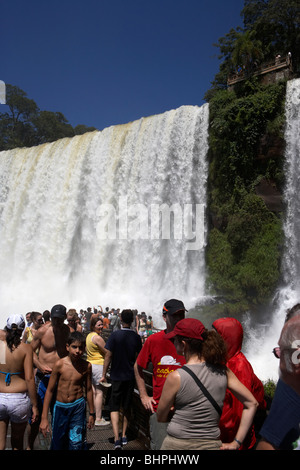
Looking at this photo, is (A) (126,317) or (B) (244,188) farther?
(B) (244,188)

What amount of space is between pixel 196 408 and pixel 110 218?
20.2 meters

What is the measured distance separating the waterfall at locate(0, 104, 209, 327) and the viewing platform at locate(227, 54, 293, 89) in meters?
2.15

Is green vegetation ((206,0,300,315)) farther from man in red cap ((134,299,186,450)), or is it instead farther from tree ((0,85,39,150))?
tree ((0,85,39,150))

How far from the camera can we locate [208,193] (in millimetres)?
19203

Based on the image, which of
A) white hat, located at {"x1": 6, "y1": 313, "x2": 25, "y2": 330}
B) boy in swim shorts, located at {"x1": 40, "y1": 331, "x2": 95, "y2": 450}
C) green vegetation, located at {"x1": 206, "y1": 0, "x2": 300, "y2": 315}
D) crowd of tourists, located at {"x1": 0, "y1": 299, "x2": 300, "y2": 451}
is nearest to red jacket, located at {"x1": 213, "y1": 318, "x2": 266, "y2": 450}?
crowd of tourists, located at {"x1": 0, "y1": 299, "x2": 300, "y2": 451}

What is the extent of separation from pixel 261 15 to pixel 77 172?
1541 cm

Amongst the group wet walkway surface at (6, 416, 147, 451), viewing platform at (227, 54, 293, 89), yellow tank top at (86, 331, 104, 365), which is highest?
viewing platform at (227, 54, 293, 89)

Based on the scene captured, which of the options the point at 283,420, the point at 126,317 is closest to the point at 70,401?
the point at 126,317

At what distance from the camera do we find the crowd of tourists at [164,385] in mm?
1945

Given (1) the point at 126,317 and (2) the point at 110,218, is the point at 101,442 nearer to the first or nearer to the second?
(1) the point at 126,317

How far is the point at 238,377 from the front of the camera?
311cm

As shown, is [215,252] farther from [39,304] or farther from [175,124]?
[39,304]

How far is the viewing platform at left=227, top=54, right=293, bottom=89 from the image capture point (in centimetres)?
1747

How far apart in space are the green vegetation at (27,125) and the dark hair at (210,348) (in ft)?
167
